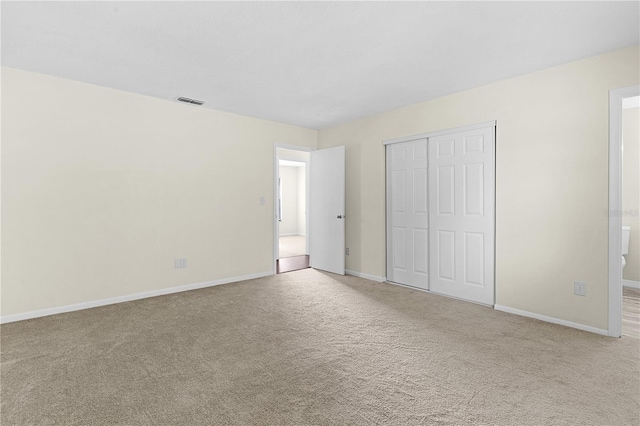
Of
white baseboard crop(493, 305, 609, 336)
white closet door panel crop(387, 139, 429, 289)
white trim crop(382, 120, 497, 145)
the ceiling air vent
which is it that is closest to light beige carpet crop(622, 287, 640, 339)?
white baseboard crop(493, 305, 609, 336)

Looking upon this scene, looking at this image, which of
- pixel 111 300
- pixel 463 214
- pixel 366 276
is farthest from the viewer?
pixel 366 276

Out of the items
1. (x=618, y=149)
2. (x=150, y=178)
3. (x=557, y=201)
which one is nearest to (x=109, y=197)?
(x=150, y=178)

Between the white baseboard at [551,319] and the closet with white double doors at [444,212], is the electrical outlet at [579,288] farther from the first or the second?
the closet with white double doors at [444,212]

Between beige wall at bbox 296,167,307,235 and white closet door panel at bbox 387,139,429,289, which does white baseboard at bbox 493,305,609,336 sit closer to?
white closet door panel at bbox 387,139,429,289

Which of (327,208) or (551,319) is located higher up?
(327,208)

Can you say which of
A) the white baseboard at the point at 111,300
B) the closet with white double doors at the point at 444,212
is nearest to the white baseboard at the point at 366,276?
the closet with white double doors at the point at 444,212

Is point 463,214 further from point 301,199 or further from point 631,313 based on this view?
point 301,199

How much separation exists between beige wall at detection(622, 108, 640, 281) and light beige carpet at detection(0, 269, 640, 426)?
2328 millimetres

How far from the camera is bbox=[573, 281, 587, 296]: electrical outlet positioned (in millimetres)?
2910

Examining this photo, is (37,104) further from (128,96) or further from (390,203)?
(390,203)

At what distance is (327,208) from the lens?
5336 mm

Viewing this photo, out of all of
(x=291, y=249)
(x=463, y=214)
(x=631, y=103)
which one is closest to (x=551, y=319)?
(x=463, y=214)

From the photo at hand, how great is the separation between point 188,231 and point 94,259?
42.7 inches

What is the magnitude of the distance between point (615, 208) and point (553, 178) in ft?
1.77
